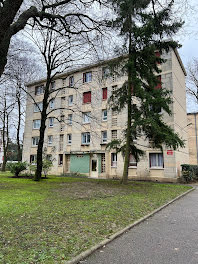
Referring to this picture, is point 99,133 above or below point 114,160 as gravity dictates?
above

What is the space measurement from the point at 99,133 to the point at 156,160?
25.1 feet

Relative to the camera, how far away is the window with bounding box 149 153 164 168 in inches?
829

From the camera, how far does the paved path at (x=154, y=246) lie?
11.0ft

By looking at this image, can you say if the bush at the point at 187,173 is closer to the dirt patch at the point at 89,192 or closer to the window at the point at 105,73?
the dirt patch at the point at 89,192

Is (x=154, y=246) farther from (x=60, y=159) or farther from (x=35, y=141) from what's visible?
(x=35, y=141)

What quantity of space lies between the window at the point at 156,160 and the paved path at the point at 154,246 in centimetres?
1567

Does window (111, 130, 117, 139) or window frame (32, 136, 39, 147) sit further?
window frame (32, 136, 39, 147)

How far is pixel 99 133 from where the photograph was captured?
25547mm

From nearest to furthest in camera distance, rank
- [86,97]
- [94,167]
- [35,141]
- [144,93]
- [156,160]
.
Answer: [144,93] < [156,160] < [94,167] < [86,97] < [35,141]

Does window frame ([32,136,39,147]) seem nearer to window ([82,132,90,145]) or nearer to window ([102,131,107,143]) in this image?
window ([82,132,90,145])

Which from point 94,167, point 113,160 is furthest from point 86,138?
point 113,160

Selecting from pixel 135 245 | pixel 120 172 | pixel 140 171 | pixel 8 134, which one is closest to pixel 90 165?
pixel 120 172

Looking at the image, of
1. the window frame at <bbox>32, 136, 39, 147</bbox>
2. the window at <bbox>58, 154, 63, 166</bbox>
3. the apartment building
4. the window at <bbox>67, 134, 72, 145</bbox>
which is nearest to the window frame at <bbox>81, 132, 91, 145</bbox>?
the apartment building

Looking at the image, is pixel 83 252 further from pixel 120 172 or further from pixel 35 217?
pixel 120 172
